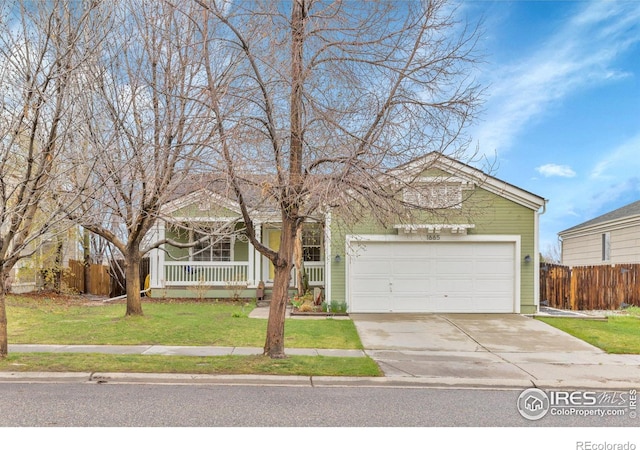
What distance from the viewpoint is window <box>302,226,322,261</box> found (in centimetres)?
1877

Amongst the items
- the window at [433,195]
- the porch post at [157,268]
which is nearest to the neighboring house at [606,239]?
the window at [433,195]

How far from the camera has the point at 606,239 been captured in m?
23.1

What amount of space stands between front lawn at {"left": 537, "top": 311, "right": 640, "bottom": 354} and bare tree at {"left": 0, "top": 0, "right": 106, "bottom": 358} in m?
11.1

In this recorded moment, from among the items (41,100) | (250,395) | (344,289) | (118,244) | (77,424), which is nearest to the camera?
(77,424)

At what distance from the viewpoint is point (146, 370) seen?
7.52 metres

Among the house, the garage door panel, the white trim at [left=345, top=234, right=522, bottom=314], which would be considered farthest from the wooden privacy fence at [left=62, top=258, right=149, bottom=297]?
the garage door panel

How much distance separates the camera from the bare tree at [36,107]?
24.5ft

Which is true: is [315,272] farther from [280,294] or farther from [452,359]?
[280,294]

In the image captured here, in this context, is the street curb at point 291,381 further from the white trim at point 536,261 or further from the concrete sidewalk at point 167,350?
the white trim at point 536,261

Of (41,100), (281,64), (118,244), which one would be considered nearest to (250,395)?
(281,64)

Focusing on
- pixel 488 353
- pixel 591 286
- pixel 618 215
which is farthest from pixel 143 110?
pixel 618 215

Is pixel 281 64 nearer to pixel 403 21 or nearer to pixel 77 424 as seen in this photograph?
pixel 403 21

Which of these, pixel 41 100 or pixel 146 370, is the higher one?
pixel 41 100

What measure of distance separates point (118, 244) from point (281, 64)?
25.7ft
